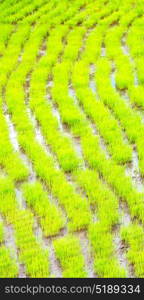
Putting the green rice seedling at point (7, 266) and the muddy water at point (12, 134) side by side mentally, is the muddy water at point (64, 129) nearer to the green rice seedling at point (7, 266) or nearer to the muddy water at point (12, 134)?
the muddy water at point (12, 134)

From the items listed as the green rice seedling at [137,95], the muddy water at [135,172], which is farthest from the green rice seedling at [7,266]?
the green rice seedling at [137,95]

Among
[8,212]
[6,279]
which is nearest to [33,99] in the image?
[8,212]

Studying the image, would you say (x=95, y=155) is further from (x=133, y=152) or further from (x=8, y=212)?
(x=8, y=212)

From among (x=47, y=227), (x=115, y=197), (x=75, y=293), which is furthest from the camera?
(x=115, y=197)

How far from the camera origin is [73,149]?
5883 millimetres

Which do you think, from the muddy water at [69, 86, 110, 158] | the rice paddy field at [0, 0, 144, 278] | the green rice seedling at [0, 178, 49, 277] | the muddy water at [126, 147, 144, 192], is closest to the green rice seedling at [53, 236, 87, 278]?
the rice paddy field at [0, 0, 144, 278]

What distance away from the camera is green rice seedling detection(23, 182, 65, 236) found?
180 inches

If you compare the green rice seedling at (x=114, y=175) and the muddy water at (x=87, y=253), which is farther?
the green rice seedling at (x=114, y=175)

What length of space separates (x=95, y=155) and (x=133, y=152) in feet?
1.42

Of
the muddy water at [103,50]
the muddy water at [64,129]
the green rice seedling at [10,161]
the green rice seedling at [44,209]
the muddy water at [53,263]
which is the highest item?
the muddy water at [103,50]

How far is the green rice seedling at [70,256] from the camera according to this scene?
4043 mm

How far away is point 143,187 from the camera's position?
201 inches

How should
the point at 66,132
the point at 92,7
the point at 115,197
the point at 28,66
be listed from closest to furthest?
the point at 115,197 → the point at 66,132 → the point at 28,66 → the point at 92,7

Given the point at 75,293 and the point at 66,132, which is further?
the point at 66,132
